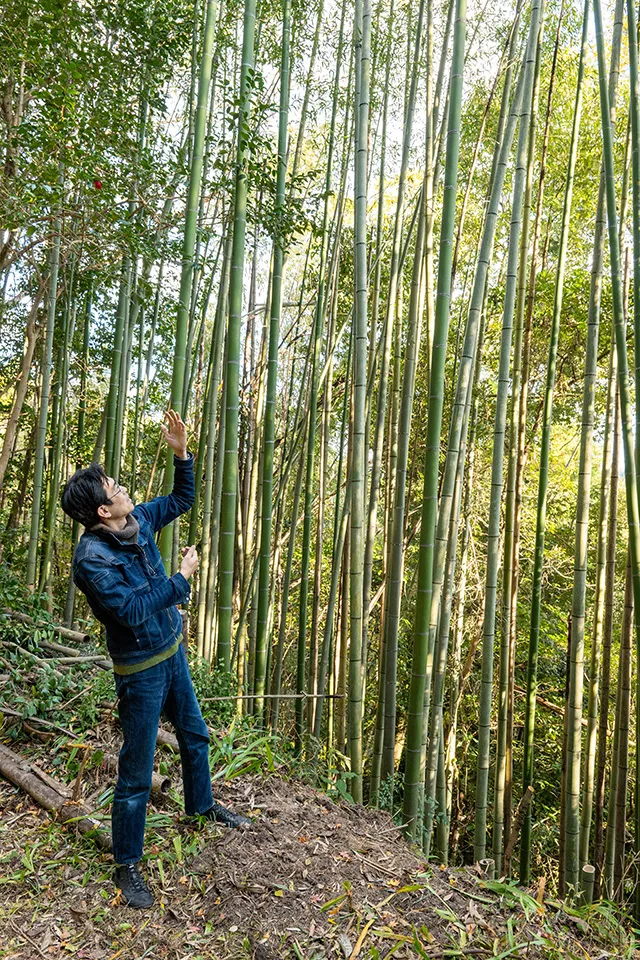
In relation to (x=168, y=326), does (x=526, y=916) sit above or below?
below

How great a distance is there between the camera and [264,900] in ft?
5.99

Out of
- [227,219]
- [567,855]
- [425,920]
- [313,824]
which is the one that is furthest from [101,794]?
[227,219]

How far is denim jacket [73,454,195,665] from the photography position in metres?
1.75

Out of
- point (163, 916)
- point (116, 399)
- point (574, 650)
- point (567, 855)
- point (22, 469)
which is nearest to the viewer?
point (163, 916)

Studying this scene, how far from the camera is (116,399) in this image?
14.7ft

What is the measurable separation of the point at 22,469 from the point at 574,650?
261 inches

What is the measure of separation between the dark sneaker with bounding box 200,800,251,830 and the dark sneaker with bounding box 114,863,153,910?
0.98 feet

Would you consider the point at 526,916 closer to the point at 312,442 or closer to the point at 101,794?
the point at 101,794

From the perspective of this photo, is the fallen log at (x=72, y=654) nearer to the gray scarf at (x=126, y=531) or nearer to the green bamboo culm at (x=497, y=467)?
the gray scarf at (x=126, y=531)

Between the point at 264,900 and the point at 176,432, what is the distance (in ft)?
4.38

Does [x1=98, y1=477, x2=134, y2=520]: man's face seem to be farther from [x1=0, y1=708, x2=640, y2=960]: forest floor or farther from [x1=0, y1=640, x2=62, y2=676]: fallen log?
[x1=0, y1=640, x2=62, y2=676]: fallen log

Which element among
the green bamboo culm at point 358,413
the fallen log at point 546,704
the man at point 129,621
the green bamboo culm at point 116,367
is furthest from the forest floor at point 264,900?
the fallen log at point 546,704

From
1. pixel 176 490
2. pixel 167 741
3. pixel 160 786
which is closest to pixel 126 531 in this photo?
pixel 176 490

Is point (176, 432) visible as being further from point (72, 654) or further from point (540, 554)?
point (540, 554)
